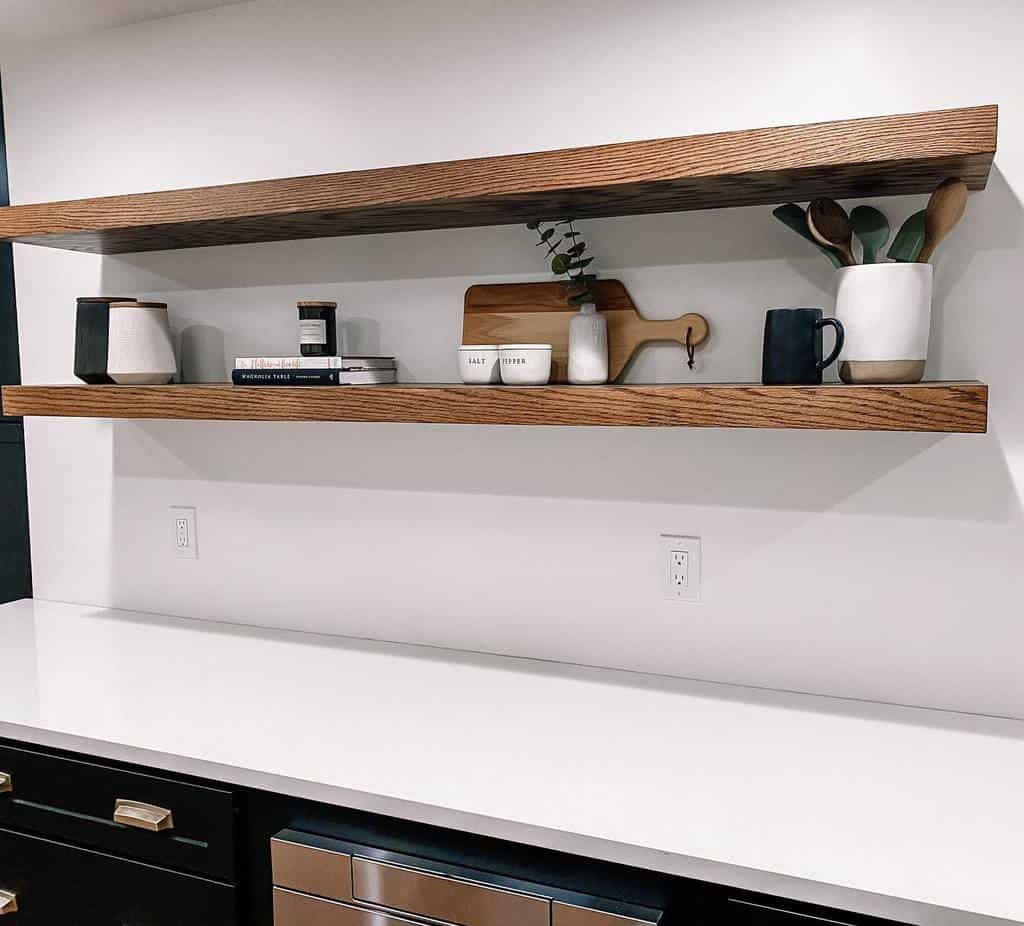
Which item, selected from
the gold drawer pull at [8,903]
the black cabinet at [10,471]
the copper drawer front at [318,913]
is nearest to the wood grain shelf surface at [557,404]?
the black cabinet at [10,471]

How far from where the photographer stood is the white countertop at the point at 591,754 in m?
1.11

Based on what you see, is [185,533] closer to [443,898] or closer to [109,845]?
[109,845]

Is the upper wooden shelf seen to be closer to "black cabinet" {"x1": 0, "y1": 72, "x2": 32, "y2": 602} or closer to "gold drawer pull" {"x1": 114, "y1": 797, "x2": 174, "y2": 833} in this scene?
"black cabinet" {"x1": 0, "y1": 72, "x2": 32, "y2": 602}

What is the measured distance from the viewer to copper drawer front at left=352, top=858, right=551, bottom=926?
3.92ft

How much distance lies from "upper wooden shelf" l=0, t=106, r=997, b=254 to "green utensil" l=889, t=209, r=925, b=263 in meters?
0.06

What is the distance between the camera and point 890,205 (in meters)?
1.48

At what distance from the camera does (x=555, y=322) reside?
1.69 m

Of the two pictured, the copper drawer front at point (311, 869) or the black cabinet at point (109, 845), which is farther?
the black cabinet at point (109, 845)

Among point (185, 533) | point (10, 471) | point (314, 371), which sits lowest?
point (185, 533)

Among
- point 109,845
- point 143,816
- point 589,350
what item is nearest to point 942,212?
point 589,350

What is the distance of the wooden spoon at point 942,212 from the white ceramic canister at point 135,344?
57.7 inches

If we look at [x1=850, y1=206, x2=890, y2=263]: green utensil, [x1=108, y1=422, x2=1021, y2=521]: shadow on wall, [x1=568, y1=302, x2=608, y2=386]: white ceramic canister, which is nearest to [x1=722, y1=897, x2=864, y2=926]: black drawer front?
[x1=108, y1=422, x2=1021, y2=521]: shadow on wall

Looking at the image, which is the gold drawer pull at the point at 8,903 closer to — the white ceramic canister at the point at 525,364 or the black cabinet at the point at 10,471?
the black cabinet at the point at 10,471

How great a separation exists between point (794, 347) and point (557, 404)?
365mm
